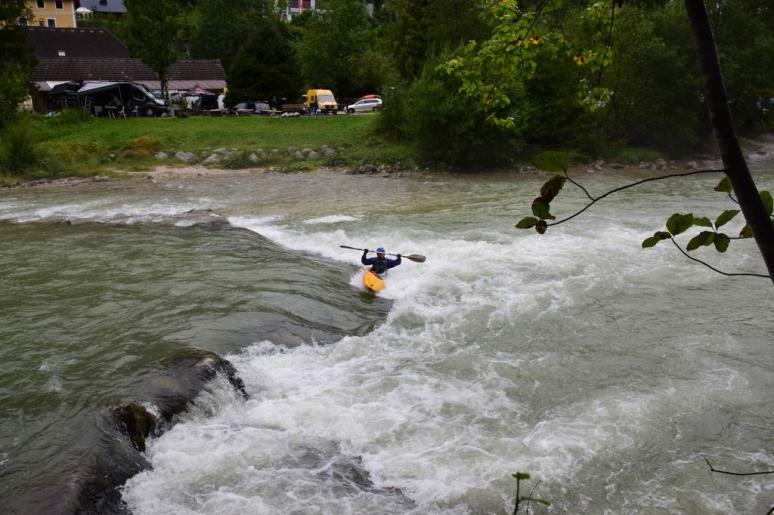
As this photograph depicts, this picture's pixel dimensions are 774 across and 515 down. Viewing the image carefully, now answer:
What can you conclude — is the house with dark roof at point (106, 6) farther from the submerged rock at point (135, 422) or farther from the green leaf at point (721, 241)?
the green leaf at point (721, 241)

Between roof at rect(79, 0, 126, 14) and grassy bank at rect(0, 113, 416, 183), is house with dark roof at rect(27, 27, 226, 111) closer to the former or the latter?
grassy bank at rect(0, 113, 416, 183)

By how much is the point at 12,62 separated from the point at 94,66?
41.2 ft

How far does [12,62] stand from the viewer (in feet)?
101

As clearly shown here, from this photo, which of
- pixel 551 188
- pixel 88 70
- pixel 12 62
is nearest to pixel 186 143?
pixel 12 62

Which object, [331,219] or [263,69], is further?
[263,69]

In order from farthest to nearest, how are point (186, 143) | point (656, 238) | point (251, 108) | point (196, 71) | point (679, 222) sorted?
point (196, 71) → point (251, 108) → point (186, 143) → point (656, 238) → point (679, 222)

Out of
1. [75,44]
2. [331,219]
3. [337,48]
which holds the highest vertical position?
[75,44]

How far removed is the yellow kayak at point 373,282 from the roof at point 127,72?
35917 millimetres

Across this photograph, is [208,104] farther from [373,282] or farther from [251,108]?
[373,282]

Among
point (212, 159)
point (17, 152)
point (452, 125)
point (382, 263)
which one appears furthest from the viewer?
point (212, 159)

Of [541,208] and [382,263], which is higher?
[541,208]

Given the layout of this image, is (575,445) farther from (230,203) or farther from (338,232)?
(230,203)

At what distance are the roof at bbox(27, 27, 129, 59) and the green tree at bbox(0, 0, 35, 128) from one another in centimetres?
1465

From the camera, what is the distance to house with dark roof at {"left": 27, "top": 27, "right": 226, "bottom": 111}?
41.4 meters
